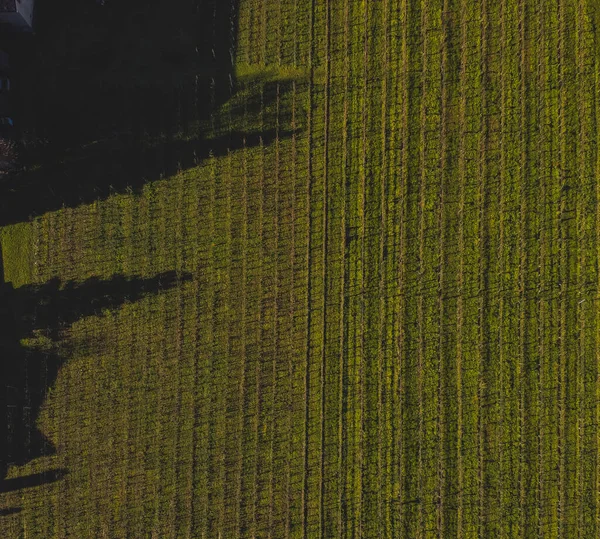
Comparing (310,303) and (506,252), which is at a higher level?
(506,252)

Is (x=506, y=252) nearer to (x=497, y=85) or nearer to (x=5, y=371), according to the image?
(x=497, y=85)

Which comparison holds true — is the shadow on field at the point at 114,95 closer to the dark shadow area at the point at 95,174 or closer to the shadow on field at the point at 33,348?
the dark shadow area at the point at 95,174

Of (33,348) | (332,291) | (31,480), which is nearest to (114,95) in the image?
(33,348)

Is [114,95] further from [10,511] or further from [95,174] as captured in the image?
[10,511]

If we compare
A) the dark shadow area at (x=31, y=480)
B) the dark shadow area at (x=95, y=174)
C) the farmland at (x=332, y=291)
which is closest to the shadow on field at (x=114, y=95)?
the dark shadow area at (x=95, y=174)

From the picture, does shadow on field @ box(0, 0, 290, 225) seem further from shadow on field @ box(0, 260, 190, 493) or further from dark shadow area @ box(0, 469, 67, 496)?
dark shadow area @ box(0, 469, 67, 496)

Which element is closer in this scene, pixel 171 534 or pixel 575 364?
pixel 575 364

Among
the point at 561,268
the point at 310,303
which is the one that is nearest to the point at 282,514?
the point at 310,303
